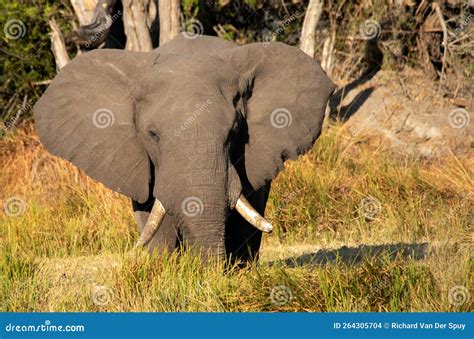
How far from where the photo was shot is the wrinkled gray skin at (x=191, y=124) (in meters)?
6.57

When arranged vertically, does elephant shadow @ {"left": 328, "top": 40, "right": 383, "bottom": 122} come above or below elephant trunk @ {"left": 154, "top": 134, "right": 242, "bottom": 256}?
below

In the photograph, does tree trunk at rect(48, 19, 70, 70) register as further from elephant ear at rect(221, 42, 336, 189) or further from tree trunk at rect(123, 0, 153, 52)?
elephant ear at rect(221, 42, 336, 189)

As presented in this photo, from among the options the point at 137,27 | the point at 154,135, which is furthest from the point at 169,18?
the point at 154,135

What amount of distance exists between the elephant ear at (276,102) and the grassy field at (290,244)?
839 mm

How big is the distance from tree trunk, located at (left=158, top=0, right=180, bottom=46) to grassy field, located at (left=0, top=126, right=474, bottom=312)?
2123 mm

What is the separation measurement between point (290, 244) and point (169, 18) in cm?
373

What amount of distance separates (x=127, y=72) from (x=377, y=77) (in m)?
8.47

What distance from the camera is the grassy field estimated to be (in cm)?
649

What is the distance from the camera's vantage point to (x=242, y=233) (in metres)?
7.72

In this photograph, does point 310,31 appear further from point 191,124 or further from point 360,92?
point 191,124

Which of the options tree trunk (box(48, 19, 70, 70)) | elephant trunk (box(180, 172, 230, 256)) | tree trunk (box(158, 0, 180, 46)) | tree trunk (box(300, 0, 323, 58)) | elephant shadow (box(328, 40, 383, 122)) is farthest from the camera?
elephant shadow (box(328, 40, 383, 122))

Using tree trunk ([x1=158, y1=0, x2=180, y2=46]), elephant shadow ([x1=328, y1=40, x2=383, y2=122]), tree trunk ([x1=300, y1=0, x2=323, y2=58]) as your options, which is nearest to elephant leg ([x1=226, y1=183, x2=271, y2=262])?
tree trunk ([x1=158, y1=0, x2=180, y2=46])

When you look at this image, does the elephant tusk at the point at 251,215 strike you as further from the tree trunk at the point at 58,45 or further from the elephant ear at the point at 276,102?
the tree trunk at the point at 58,45

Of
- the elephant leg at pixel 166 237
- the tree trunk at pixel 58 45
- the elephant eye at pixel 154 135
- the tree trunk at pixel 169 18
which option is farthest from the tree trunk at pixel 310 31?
the elephant eye at pixel 154 135
